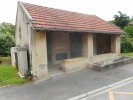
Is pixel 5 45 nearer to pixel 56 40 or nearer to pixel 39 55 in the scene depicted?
pixel 56 40

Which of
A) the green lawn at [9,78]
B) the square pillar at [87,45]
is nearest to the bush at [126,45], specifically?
the square pillar at [87,45]

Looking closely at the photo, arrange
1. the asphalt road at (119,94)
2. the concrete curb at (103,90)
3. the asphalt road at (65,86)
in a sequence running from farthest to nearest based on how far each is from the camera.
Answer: the asphalt road at (65,86) → the concrete curb at (103,90) → the asphalt road at (119,94)

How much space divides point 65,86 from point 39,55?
2693 mm

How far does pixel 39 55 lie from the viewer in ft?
35.4

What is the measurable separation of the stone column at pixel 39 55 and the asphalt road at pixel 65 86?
2.27 feet

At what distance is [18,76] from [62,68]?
11.0ft

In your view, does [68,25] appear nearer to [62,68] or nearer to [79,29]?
[79,29]

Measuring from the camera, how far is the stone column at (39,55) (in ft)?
34.6

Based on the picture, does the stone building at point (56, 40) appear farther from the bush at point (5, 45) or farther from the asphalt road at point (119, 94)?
the bush at point (5, 45)

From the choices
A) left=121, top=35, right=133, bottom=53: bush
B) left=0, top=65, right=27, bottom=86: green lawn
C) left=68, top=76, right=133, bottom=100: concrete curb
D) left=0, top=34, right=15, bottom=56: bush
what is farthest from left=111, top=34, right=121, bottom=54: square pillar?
left=0, top=34, right=15, bottom=56: bush

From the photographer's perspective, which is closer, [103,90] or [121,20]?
[103,90]

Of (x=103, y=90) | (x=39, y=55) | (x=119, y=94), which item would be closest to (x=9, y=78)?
(x=39, y=55)

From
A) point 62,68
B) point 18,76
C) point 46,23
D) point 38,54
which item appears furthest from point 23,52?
point 62,68

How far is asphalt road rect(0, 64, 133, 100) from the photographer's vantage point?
8.19m
